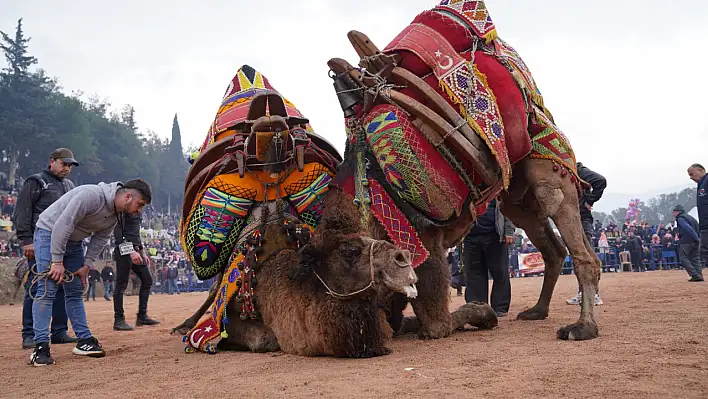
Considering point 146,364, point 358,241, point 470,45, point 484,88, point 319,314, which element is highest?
point 470,45

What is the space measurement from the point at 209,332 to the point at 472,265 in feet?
13.6

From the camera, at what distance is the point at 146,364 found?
494 cm

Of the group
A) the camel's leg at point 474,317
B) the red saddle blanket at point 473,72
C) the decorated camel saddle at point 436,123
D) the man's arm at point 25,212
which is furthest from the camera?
the man's arm at point 25,212

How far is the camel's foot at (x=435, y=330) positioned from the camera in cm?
549

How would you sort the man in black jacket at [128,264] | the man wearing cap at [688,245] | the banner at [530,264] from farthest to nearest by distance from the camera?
the banner at [530,264] → the man wearing cap at [688,245] → the man in black jacket at [128,264]

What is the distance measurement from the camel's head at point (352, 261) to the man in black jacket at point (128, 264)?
428cm

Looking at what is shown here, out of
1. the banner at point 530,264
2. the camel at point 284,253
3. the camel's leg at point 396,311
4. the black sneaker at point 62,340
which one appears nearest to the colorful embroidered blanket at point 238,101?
the camel at point 284,253

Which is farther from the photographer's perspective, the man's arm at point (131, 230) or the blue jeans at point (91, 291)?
the blue jeans at point (91, 291)

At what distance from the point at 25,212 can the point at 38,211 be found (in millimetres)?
151

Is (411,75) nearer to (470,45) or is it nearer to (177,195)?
(470,45)

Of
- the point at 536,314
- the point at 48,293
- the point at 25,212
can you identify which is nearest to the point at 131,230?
the point at 25,212

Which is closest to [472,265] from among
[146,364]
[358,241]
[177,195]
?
[358,241]

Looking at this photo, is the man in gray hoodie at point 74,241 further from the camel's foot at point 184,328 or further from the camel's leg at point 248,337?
the camel's foot at point 184,328

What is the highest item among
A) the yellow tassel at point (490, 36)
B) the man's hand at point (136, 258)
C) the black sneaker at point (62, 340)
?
the yellow tassel at point (490, 36)
